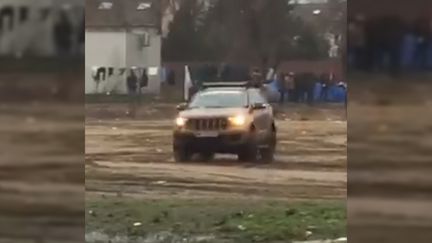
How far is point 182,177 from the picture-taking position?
20.5ft

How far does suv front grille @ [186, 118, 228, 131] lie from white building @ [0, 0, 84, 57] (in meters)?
0.99

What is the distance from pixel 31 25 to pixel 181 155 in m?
1.35

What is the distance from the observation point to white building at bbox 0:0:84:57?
5781 mm

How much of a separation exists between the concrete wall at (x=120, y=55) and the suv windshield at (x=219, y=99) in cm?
29

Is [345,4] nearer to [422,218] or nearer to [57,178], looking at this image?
[422,218]

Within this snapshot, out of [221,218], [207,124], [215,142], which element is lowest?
[221,218]

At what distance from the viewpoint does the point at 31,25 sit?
5832 millimetres

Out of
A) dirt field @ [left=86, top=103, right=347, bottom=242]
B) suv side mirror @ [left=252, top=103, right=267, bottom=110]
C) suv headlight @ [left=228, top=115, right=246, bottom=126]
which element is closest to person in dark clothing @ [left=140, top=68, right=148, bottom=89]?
dirt field @ [left=86, top=103, right=347, bottom=242]

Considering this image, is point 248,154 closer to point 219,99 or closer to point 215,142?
point 215,142

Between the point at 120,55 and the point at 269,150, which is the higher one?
the point at 120,55

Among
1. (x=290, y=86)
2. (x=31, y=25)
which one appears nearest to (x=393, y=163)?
(x=290, y=86)

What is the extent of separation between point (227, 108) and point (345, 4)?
3.68 ft

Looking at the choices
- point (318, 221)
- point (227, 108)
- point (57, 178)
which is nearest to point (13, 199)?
point (57, 178)

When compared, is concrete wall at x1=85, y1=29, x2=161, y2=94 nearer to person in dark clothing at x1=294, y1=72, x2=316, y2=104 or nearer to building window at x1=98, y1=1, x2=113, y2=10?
building window at x1=98, y1=1, x2=113, y2=10
